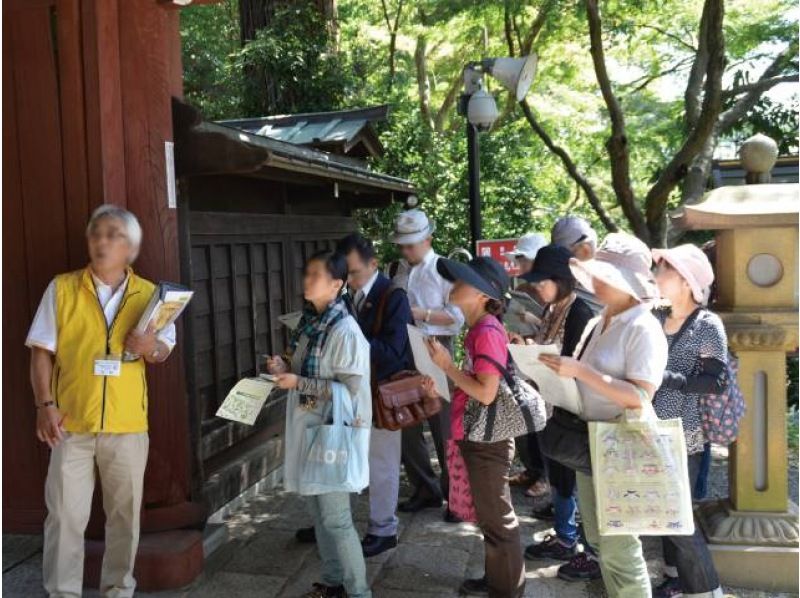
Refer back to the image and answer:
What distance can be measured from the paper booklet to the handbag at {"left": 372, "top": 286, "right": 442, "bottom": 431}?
1.22 meters

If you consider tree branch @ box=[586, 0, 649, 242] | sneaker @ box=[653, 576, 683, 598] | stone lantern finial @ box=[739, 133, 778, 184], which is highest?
tree branch @ box=[586, 0, 649, 242]

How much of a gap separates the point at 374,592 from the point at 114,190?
2626 mm

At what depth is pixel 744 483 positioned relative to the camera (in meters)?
4.22

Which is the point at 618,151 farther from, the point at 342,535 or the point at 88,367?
the point at 88,367

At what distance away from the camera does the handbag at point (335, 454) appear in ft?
11.3

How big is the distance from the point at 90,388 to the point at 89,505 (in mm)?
626

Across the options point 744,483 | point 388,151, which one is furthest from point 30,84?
point 388,151

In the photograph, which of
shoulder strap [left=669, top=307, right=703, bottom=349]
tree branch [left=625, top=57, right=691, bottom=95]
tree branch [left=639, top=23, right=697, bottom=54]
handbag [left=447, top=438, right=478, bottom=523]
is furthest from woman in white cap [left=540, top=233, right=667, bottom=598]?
tree branch [left=625, top=57, right=691, bottom=95]

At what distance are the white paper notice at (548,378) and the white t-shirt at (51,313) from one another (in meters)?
1.94

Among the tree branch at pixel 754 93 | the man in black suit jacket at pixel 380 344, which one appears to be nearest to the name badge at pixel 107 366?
the man in black suit jacket at pixel 380 344

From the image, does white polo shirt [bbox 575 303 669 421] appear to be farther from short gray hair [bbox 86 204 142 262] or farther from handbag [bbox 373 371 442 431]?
short gray hair [bbox 86 204 142 262]

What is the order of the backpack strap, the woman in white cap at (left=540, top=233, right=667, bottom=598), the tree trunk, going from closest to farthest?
the woman in white cap at (left=540, top=233, right=667, bottom=598), the backpack strap, the tree trunk

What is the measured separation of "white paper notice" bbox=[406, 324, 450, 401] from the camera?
350 centimetres

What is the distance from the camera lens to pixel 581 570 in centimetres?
417
